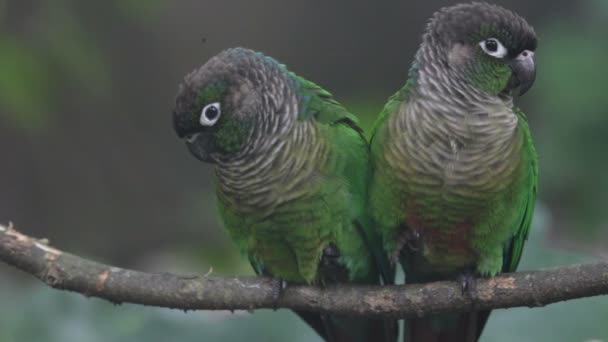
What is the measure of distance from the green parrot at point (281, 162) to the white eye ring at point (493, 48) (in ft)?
2.19

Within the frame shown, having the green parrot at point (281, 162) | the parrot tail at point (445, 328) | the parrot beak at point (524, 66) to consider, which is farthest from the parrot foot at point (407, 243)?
the parrot beak at point (524, 66)

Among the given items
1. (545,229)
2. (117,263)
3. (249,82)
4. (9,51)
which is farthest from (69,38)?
(117,263)

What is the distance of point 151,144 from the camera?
851 centimetres

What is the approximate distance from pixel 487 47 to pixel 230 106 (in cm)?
105

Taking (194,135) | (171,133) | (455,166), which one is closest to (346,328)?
(455,166)

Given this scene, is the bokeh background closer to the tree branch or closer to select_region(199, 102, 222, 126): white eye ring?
the tree branch

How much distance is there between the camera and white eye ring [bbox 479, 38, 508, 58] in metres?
3.70

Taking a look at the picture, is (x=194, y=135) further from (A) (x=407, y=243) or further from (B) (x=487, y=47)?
(B) (x=487, y=47)

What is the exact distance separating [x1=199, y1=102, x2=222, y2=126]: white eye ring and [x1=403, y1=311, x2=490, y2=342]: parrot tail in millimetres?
1299

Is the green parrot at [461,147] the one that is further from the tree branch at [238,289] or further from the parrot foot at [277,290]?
the parrot foot at [277,290]

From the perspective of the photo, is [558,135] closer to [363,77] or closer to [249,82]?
[363,77]

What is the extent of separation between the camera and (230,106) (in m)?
3.72

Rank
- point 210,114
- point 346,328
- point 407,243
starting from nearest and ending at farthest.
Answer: point 210,114, point 407,243, point 346,328

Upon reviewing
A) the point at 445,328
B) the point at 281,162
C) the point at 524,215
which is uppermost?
the point at 281,162
